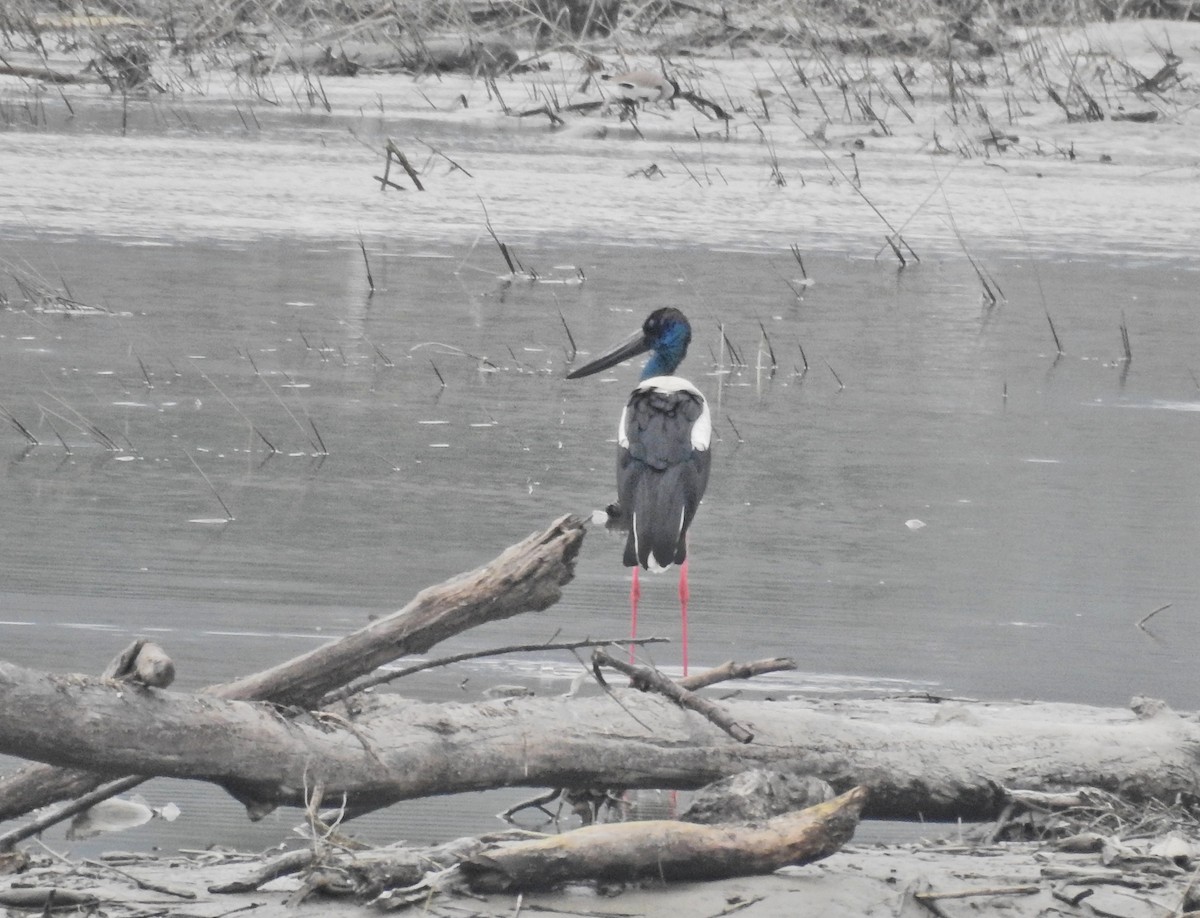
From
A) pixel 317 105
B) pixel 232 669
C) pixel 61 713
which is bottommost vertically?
pixel 232 669

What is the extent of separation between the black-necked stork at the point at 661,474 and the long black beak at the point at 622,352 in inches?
43.0

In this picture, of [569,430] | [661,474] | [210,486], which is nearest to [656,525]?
[661,474]

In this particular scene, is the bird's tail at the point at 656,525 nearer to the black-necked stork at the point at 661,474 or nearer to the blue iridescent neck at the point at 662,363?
the black-necked stork at the point at 661,474

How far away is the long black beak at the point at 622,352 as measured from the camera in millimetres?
7492

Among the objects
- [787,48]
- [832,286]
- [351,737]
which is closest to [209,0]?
[787,48]

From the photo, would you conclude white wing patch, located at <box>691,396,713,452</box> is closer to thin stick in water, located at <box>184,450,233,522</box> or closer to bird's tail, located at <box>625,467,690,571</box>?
bird's tail, located at <box>625,467,690,571</box>

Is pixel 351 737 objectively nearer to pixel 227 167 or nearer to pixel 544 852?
pixel 544 852

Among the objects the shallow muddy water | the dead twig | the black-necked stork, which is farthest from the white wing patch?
the dead twig

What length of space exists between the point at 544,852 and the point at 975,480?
4.68m

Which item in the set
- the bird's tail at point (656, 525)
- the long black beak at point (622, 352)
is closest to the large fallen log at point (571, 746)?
the bird's tail at point (656, 525)

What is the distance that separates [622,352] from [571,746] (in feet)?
12.1

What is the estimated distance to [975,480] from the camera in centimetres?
801

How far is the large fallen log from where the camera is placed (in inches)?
138

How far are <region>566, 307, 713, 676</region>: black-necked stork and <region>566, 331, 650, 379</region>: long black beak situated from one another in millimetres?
1093
